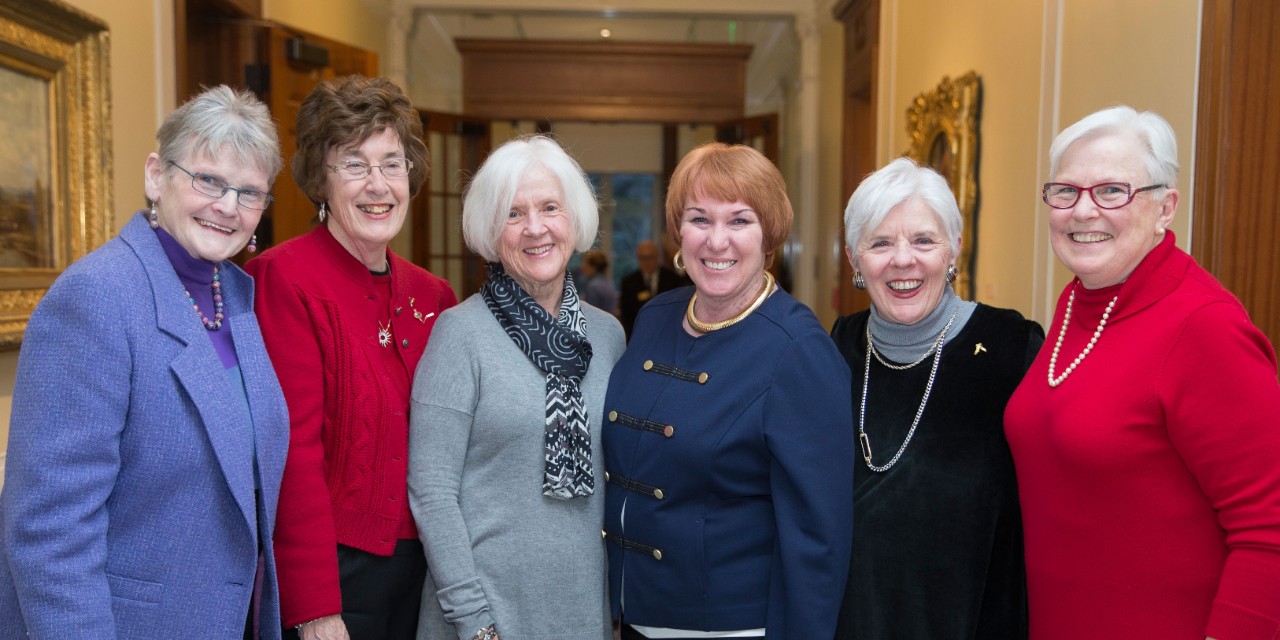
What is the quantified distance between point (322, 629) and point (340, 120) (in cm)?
100

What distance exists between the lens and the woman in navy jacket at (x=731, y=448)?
168 cm

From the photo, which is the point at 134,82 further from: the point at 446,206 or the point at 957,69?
the point at 446,206

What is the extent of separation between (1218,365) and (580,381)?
1151mm

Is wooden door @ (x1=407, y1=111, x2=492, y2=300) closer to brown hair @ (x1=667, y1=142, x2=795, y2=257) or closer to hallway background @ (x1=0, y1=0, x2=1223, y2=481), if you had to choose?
hallway background @ (x1=0, y1=0, x2=1223, y2=481)

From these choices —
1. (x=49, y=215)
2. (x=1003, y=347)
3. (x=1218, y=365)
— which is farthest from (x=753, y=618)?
(x=49, y=215)

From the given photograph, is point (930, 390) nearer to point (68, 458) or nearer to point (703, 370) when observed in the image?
point (703, 370)

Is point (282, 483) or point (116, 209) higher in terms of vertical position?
point (116, 209)

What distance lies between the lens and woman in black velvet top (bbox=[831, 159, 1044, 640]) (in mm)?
1769

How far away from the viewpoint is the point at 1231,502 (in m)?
1.42

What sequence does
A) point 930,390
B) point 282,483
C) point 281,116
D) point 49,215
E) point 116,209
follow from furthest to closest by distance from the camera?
point 281,116 < point 116,209 < point 49,215 < point 930,390 < point 282,483

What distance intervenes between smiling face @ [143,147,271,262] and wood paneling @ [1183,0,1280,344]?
235 cm

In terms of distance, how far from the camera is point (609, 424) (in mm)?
1896

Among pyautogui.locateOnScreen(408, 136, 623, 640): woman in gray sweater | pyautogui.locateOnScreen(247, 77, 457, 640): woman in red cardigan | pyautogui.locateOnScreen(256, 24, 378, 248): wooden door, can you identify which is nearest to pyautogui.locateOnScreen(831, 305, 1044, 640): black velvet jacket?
pyautogui.locateOnScreen(408, 136, 623, 640): woman in gray sweater

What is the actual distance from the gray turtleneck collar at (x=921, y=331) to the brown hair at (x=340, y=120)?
1099 mm
